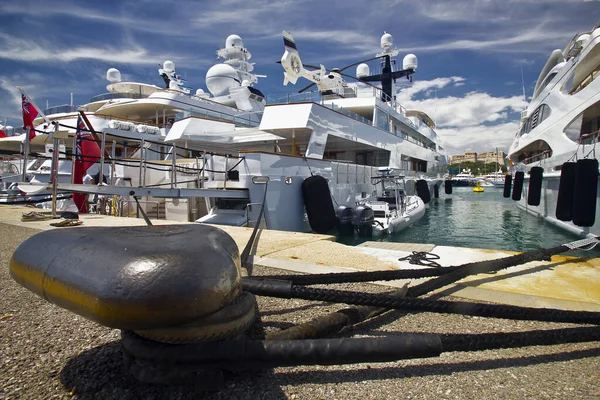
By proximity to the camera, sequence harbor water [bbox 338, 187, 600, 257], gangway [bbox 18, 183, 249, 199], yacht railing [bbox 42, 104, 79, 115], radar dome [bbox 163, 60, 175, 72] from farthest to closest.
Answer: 1. radar dome [bbox 163, 60, 175, 72]
2. yacht railing [bbox 42, 104, 79, 115]
3. harbor water [bbox 338, 187, 600, 257]
4. gangway [bbox 18, 183, 249, 199]

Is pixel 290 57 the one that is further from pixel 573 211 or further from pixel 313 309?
pixel 313 309

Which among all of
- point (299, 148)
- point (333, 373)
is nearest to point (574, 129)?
point (299, 148)

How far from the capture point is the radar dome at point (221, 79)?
2655 centimetres

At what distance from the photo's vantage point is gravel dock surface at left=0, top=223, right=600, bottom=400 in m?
1.49

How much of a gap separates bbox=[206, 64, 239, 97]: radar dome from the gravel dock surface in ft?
87.6

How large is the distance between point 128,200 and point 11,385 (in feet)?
39.6

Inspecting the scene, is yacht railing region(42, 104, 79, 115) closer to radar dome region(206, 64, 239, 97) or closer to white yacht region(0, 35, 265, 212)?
white yacht region(0, 35, 265, 212)

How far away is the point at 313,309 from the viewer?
249 cm

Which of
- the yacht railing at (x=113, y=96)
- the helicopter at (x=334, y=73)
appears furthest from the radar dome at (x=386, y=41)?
the yacht railing at (x=113, y=96)

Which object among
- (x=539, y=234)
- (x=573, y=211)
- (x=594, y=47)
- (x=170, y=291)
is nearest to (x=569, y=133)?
(x=594, y=47)

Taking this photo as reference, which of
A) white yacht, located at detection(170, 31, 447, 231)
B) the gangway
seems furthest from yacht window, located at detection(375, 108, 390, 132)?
the gangway

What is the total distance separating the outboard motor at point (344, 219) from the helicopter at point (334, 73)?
6.09 m

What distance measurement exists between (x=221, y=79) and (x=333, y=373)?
27.8 metres

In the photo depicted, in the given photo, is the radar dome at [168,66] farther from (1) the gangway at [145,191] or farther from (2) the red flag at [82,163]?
(1) the gangway at [145,191]
